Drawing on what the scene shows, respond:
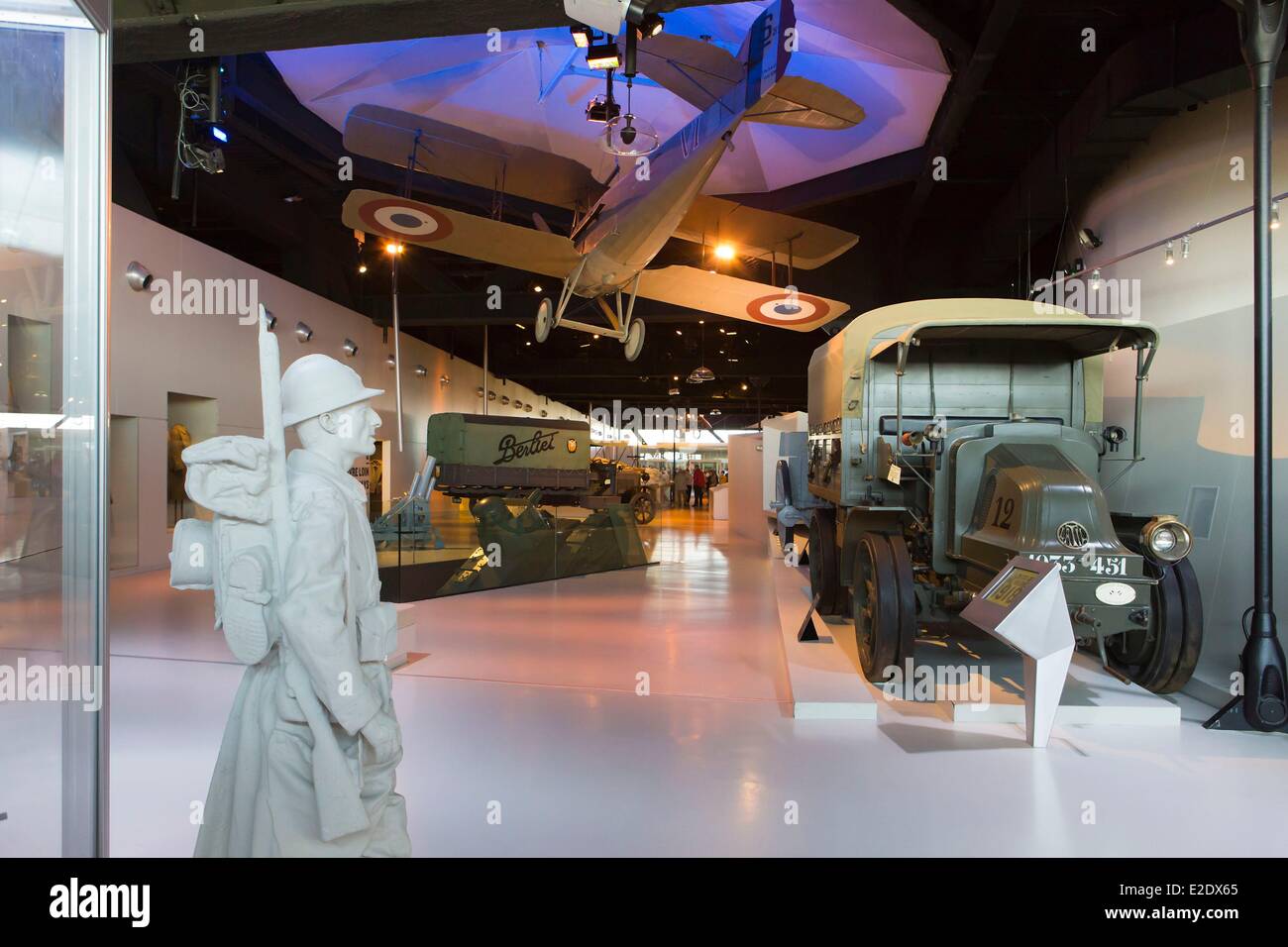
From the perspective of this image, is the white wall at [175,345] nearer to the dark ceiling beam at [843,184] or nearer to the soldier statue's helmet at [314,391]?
the dark ceiling beam at [843,184]

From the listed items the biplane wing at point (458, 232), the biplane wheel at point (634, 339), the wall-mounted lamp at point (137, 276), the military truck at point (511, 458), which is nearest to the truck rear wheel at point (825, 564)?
the military truck at point (511, 458)

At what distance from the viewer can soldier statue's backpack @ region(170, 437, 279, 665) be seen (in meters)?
1.95

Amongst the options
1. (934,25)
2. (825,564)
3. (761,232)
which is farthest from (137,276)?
(934,25)

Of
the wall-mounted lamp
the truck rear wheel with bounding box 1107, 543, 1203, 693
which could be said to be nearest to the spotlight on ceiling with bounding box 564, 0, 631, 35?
the truck rear wheel with bounding box 1107, 543, 1203, 693

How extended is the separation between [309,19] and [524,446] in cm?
891

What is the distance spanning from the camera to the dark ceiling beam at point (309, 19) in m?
4.90

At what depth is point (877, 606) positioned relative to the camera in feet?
15.8

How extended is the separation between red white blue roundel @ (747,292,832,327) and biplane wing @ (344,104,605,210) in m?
2.96

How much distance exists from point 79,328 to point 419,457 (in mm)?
16909

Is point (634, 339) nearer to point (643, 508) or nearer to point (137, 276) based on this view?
point (137, 276)
